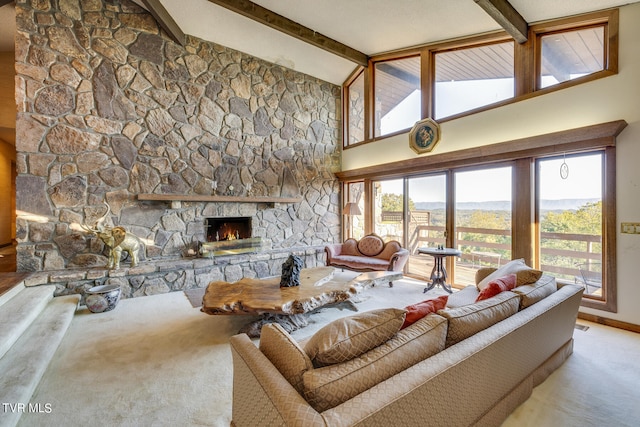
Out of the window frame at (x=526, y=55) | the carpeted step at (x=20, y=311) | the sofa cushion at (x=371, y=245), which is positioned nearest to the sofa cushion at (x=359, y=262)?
the sofa cushion at (x=371, y=245)

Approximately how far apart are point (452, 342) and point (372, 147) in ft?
16.3

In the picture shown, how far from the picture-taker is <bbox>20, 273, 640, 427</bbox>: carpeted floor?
1.72 m

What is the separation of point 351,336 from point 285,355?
0.30m

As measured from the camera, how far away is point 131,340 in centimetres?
268

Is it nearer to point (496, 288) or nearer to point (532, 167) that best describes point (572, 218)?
point (532, 167)

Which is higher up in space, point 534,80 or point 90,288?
point 534,80

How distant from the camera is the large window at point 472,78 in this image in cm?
415

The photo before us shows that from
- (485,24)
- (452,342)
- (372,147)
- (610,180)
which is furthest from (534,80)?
(452,342)

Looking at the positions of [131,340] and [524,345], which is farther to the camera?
[131,340]

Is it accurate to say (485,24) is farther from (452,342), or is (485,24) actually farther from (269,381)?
(269,381)

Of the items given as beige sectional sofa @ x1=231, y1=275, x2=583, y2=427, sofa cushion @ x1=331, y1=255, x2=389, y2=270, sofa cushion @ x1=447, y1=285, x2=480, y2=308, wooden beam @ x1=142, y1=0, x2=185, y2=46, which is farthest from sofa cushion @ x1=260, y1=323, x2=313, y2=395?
wooden beam @ x1=142, y1=0, x2=185, y2=46

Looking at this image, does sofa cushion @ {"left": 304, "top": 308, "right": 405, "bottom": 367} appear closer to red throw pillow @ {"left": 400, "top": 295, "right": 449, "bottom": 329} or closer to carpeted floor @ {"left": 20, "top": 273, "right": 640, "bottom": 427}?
red throw pillow @ {"left": 400, "top": 295, "right": 449, "bottom": 329}

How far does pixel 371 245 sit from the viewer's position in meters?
5.22

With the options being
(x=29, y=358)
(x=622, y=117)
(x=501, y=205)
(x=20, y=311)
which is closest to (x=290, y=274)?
(x=29, y=358)
